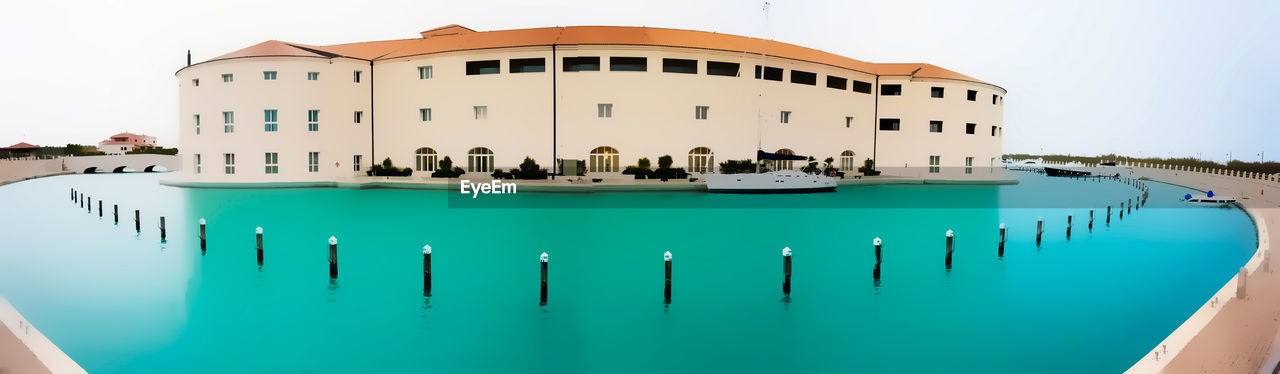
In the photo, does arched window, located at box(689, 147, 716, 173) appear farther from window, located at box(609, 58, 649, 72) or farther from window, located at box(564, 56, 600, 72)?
window, located at box(564, 56, 600, 72)

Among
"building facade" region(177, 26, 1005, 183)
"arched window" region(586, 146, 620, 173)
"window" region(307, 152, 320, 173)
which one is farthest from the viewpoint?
"window" region(307, 152, 320, 173)

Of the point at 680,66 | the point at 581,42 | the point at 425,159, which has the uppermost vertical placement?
the point at 581,42

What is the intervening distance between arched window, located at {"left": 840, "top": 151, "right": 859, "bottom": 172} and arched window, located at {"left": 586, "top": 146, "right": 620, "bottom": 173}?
17259 millimetres

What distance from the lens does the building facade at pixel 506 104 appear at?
41188 millimetres

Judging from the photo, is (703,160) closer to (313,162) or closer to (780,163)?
(780,163)

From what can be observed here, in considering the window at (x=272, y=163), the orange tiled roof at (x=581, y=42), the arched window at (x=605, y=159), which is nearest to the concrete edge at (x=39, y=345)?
the arched window at (x=605, y=159)

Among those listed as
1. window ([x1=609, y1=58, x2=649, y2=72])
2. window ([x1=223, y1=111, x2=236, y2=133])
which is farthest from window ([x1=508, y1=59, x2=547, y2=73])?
window ([x1=223, y1=111, x2=236, y2=133])

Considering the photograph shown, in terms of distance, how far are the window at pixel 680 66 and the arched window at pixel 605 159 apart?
578cm

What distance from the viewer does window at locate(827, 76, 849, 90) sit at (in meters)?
47.5

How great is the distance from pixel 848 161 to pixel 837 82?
573cm

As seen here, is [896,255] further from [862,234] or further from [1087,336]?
[1087,336]

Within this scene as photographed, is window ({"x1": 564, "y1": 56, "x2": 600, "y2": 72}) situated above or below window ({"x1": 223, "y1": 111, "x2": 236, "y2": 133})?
above

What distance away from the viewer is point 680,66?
4197cm

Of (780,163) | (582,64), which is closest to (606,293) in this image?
(582,64)
